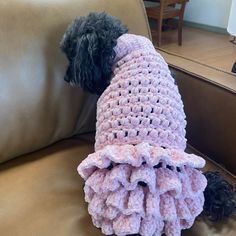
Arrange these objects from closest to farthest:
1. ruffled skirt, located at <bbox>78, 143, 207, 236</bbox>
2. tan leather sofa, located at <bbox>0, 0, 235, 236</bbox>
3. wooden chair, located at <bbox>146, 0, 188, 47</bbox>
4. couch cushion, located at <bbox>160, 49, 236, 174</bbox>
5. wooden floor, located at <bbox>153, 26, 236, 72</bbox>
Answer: ruffled skirt, located at <bbox>78, 143, 207, 236</bbox> < tan leather sofa, located at <bbox>0, 0, 235, 236</bbox> < couch cushion, located at <bbox>160, 49, 236, 174</bbox> < wooden floor, located at <bbox>153, 26, 236, 72</bbox> < wooden chair, located at <bbox>146, 0, 188, 47</bbox>

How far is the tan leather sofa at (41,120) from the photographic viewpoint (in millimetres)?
739

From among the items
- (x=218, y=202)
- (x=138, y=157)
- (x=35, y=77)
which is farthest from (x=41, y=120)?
(x=218, y=202)

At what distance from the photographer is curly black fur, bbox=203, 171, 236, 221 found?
2.34 feet

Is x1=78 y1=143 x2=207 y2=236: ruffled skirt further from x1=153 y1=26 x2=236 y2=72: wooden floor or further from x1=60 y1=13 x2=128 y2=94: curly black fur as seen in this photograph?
x1=153 y1=26 x2=236 y2=72: wooden floor

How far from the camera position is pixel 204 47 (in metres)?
2.79

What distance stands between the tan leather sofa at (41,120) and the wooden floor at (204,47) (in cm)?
158

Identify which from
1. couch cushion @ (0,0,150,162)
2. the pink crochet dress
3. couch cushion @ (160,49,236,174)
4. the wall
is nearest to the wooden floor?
the wall

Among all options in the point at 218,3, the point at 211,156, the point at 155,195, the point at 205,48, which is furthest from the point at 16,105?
the point at 218,3

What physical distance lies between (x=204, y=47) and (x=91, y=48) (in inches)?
87.1

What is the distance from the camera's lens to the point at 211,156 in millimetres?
936

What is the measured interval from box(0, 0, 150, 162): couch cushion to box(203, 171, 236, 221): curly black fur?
1.41 ft

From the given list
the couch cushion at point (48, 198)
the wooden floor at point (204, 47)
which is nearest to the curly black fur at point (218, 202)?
the couch cushion at point (48, 198)

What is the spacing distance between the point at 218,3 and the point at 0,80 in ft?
8.70

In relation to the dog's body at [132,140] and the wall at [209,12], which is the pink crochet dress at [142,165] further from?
the wall at [209,12]
